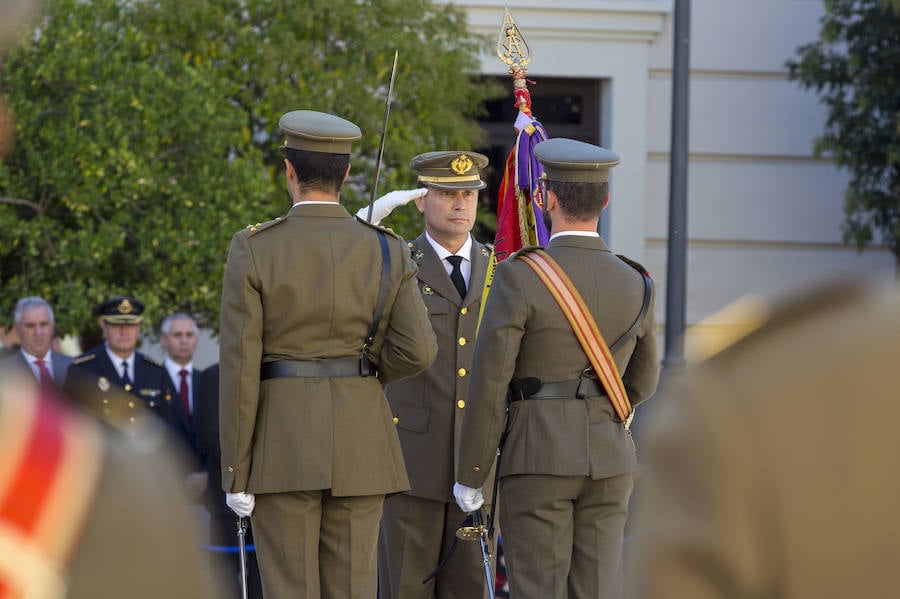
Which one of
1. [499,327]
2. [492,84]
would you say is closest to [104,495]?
[499,327]

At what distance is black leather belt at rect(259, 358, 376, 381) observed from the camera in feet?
14.9

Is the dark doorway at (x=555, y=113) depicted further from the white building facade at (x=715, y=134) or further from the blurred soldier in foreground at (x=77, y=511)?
the blurred soldier in foreground at (x=77, y=511)

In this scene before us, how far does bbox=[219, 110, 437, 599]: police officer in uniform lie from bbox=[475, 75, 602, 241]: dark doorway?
26.7 feet

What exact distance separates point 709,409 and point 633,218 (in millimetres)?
11443

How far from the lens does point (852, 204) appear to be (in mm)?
11984

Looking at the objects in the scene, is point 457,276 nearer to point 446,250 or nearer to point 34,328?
point 446,250

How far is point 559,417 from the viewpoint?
4.56m

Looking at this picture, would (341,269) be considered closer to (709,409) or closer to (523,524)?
(523,524)

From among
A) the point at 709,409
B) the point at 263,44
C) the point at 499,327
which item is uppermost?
the point at 263,44

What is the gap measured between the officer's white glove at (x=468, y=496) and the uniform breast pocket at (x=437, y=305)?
90cm

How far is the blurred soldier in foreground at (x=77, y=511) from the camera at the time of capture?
1.14 meters

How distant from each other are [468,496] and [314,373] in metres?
0.73

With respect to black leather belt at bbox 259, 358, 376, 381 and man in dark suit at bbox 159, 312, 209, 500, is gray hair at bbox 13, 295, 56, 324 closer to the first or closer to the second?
man in dark suit at bbox 159, 312, 209, 500

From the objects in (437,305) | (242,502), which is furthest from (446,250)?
(242,502)
